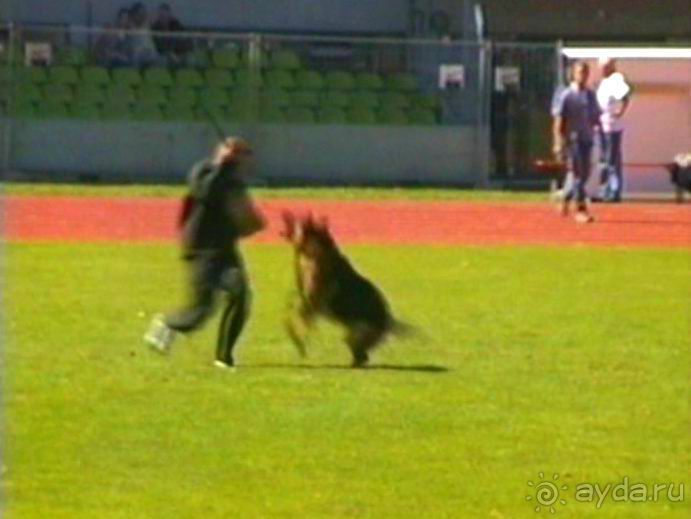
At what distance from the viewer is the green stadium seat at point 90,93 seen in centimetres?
4316

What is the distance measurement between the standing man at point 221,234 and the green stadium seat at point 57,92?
87.1 feet

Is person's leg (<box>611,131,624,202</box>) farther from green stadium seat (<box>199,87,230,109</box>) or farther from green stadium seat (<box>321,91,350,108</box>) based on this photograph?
green stadium seat (<box>199,87,230,109</box>)

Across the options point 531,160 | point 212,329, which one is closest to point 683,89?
point 531,160

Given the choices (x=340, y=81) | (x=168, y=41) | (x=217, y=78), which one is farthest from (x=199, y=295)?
(x=168, y=41)

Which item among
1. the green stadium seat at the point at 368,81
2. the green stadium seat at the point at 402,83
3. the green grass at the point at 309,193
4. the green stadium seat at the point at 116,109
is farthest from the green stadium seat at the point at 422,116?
the green stadium seat at the point at 116,109

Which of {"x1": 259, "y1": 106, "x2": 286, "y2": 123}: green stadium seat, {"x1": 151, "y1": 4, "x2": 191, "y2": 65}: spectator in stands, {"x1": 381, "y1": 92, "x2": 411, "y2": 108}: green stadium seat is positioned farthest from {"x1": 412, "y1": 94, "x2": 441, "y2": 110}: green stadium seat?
{"x1": 151, "y1": 4, "x2": 191, "y2": 65}: spectator in stands

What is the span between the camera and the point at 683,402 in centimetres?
1551

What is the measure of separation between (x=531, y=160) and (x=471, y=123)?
1269 mm

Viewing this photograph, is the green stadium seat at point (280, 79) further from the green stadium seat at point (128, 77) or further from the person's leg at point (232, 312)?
the person's leg at point (232, 312)

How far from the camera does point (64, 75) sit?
142ft

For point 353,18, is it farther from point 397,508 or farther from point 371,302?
point 397,508

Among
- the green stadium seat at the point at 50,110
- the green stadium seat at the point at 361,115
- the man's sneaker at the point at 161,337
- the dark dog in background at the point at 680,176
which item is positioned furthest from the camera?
the green stadium seat at the point at 361,115

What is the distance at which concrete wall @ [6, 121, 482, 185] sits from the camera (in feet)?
140

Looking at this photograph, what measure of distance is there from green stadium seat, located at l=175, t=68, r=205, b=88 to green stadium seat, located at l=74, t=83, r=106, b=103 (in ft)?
4.61
